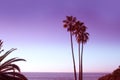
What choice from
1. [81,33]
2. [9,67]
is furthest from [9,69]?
[81,33]

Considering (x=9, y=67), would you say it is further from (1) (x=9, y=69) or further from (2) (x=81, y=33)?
(2) (x=81, y=33)

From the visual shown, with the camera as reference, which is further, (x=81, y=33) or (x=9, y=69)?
(x=81, y=33)

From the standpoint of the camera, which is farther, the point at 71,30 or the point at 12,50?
the point at 71,30

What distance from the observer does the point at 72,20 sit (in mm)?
51375

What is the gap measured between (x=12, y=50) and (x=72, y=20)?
30.3 metres

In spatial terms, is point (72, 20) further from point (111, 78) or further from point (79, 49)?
point (111, 78)

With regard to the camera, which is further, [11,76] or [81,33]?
[81,33]

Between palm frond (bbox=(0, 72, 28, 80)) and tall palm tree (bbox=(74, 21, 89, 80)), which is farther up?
tall palm tree (bbox=(74, 21, 89, 80))

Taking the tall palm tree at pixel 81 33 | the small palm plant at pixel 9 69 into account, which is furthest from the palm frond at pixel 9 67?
the tall palm tree at pixel 81 33

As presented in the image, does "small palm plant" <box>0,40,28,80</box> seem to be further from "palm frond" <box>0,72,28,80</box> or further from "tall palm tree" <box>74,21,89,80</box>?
"tall palm tree" <box>74,21,89,80</box>

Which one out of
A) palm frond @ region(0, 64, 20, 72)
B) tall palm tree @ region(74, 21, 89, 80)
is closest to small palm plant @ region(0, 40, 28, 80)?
palm frond @ region(0, 64, 20, 72)

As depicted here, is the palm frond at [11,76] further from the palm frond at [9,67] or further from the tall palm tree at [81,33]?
the tall palm tree at [81,33]

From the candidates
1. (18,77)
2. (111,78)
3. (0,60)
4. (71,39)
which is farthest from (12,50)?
(71,39)

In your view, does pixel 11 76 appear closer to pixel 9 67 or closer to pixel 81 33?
pixel 9 67
